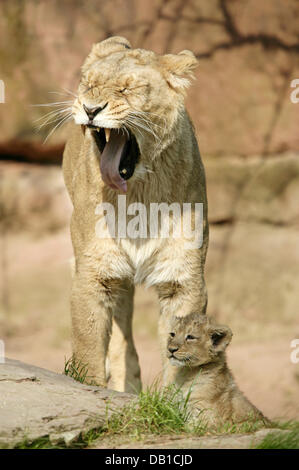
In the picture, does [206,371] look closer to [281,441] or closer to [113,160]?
[281,441]

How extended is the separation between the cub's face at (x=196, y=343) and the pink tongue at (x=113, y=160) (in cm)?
80

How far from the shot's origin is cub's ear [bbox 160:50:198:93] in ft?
15.6

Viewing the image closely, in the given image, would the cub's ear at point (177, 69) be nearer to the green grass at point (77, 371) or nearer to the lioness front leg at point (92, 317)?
the lioness front leg at point (92, 317)

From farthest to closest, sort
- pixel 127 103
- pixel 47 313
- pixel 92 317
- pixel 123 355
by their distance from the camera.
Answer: pixel 47 313 < pixel 123 355 < pixel 92 317 < pixel 127 103

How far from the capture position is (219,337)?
4605 mm

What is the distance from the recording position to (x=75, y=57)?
894 cm

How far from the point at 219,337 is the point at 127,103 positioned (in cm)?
130

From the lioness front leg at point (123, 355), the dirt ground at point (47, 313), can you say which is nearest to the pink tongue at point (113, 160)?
the lioness front leg at point (123, 355)

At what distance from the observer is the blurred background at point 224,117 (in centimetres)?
884

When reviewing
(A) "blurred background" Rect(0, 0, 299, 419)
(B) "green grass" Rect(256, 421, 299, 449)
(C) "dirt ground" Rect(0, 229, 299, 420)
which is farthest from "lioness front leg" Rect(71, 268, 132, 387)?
(A) "blurred background" Rect(0, 0, 299, 419)

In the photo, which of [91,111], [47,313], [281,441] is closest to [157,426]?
[281,441]

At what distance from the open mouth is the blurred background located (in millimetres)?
4314

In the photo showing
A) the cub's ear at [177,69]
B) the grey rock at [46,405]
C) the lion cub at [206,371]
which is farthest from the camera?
the cub's ear at [177,69]
